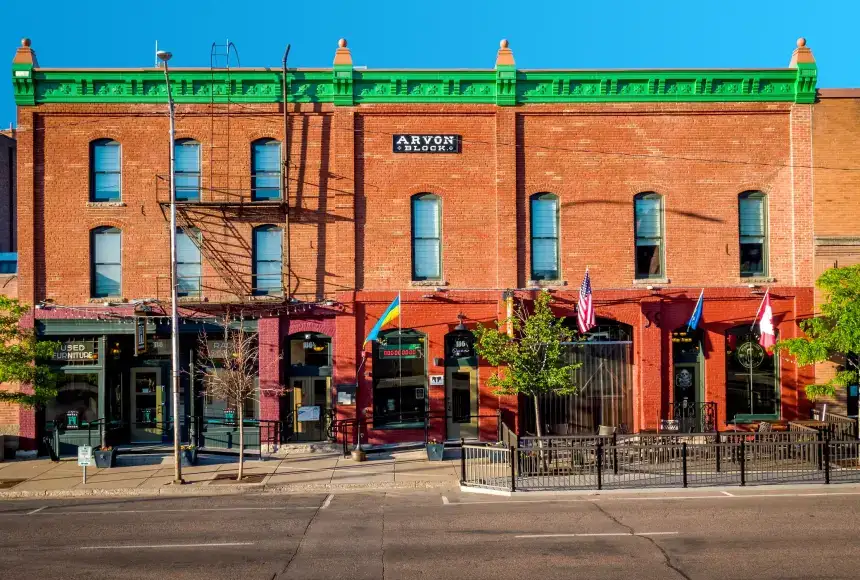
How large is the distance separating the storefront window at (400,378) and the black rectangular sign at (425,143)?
5.50m

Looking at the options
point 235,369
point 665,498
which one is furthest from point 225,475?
point 665,498

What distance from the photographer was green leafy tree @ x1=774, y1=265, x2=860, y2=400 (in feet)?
64.6

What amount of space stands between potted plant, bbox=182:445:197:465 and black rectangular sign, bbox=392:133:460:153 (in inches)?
408

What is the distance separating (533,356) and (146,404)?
12.2 m

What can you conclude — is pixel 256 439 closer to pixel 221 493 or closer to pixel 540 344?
pixel 221 493

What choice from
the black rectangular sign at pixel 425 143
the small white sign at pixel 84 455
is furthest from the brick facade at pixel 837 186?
the small white sign at pixel 84 455

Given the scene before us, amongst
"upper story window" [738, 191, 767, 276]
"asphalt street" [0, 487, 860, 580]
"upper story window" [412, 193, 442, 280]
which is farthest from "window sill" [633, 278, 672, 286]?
"asphalt street" [0, 487, 860, 580]

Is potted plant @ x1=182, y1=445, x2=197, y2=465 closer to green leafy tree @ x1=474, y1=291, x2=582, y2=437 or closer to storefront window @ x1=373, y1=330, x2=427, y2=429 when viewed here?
storefront window @ x1=373, y1=330, x2=427, y2=429

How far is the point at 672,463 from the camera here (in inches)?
695

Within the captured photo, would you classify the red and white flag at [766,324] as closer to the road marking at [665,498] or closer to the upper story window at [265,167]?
the road marking at [665,498]

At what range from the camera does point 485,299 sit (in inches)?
916

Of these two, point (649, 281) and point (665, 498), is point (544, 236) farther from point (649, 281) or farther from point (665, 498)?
point (665, 498)

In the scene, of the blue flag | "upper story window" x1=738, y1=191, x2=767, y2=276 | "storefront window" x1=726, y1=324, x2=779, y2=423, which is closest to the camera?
the blue flag

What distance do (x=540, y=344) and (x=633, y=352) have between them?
16.5 feet
